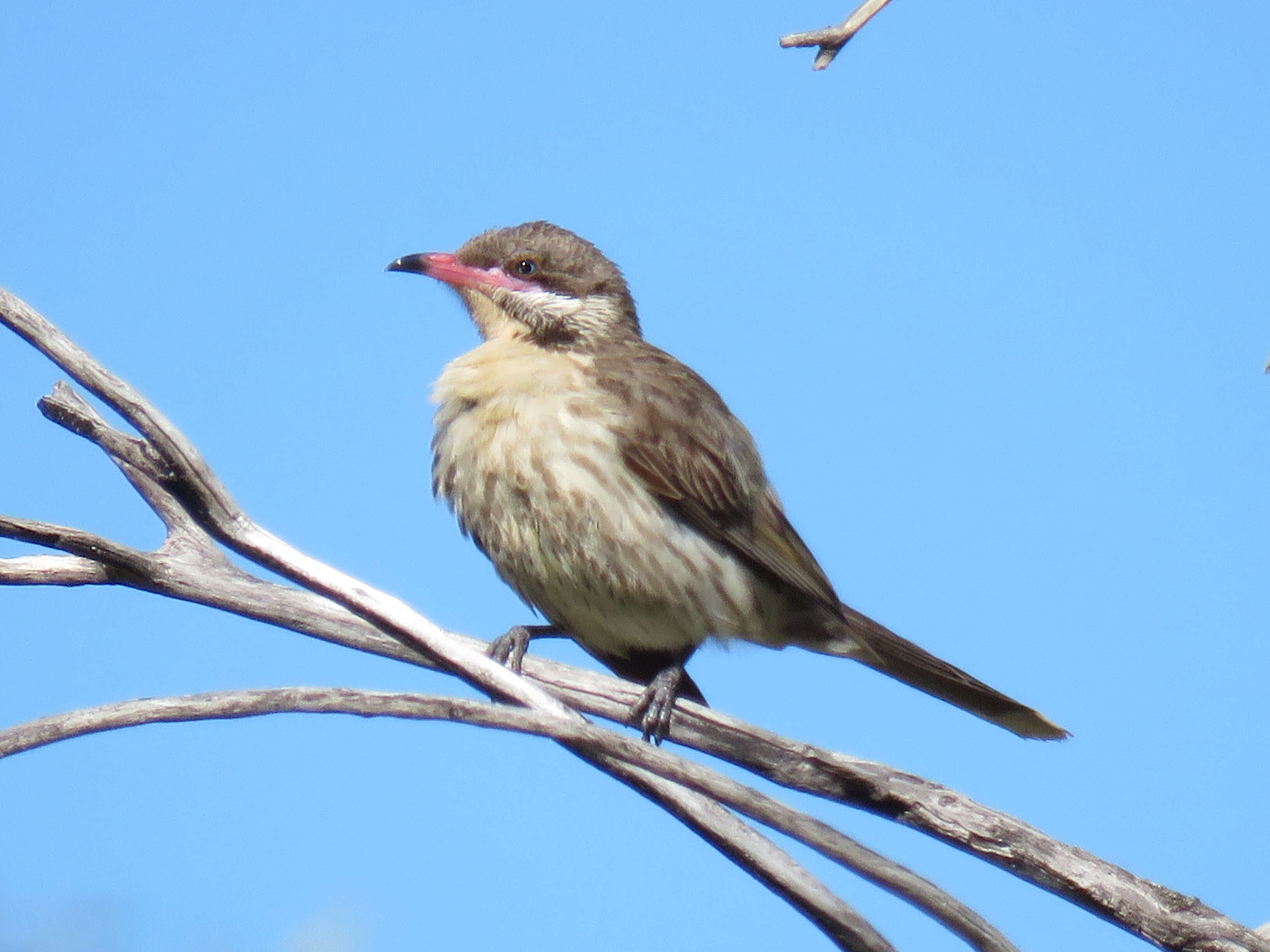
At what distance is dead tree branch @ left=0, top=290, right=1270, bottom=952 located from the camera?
3562mm

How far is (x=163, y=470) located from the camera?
12.5 feet

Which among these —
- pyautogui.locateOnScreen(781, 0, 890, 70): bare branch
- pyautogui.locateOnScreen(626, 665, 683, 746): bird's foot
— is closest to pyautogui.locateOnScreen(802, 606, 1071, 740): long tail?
pyautogui.locateOnScreen(626, 665, 683, 746): bird's foot

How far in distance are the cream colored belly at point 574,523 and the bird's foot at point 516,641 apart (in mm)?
75

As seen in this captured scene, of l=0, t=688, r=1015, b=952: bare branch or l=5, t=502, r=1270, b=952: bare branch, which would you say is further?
l=5, t=502, r=1270, b=952: bare branch

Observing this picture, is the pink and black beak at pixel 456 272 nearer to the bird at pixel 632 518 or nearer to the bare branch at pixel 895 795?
the bird at pixel 632 518

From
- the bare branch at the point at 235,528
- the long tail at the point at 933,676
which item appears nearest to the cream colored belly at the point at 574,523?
the long tail at the point at 933,676

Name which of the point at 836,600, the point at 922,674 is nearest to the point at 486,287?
the point at 836,600

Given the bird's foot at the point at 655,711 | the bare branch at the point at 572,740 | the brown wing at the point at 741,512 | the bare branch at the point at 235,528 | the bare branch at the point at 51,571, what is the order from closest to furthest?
the bare branch at the point at 572,740, the bare branch at the point at 235,528, the bare branch at the point at 51,571, the bird's foot at the point at 655,711, the brown wing at the point at 741,512

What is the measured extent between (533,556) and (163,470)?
2064mm

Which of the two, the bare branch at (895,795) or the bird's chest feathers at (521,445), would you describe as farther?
the bird's chest feathers at (521,445)

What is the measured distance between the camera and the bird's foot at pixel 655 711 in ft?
16.7

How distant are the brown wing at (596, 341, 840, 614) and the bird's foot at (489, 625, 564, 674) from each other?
742 mm

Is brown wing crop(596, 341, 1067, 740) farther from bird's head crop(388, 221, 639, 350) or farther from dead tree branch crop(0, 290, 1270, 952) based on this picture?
dead tree branch crop(0, 290, 1270, 952)

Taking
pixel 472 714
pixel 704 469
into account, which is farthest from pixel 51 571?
pixel 704 469
